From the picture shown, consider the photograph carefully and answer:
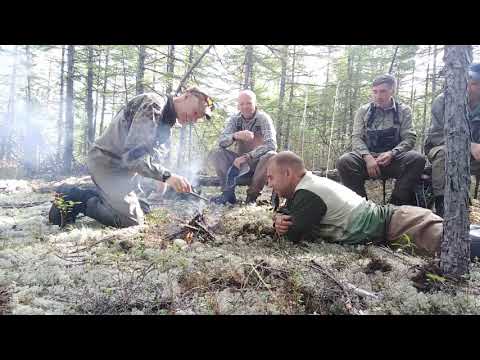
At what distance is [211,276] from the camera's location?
2.56 metres

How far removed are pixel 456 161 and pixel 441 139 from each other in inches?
119

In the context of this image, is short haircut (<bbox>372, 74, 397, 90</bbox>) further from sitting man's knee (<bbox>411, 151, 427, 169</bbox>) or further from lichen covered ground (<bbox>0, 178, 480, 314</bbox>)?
lichen covered ground (<bbox>0, 178, 480, 314</bbox>)

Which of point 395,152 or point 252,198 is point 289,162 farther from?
point 252,198

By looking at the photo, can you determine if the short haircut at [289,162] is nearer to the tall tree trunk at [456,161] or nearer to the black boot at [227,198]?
the tall tree trunk at [456,161]

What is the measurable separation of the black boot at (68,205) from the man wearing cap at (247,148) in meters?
2.28

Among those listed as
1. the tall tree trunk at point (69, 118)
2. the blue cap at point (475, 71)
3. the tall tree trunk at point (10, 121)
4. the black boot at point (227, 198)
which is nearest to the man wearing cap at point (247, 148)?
the black boot at point (227, 198)

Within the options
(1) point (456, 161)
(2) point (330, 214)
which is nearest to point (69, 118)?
(2) point (330, 214)

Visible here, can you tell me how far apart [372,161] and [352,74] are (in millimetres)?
11499

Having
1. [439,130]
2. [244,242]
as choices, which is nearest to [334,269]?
[244,242]

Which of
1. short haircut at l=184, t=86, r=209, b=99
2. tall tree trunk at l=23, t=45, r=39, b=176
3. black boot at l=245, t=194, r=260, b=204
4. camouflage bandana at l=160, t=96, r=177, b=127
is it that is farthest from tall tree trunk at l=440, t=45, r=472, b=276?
tall tree trunk at l=23, t=45, r=39, b=176

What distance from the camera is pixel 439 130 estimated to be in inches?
198

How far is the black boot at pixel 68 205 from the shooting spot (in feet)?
14.2
